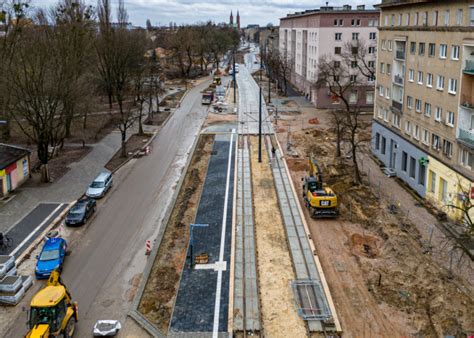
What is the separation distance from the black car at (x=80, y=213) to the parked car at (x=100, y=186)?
2758 mm

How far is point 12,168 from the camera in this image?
112ft

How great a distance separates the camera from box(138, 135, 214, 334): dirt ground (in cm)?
1953

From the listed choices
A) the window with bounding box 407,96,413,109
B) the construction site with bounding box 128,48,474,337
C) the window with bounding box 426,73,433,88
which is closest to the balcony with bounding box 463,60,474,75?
the window with bounding box 426,73,433,88

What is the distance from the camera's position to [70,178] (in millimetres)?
37156

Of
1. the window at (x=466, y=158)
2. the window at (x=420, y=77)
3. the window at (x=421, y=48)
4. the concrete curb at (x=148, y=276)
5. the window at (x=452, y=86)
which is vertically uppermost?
the window at (x=421, y=48)

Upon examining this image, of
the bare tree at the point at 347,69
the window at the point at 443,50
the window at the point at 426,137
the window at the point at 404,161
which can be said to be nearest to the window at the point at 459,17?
the window at the point at 443,50

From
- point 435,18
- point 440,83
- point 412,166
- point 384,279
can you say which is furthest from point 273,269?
point 435,18

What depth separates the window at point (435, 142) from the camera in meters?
30.9

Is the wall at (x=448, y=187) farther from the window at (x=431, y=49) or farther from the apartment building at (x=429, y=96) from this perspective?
the window at (x=431, y=49)

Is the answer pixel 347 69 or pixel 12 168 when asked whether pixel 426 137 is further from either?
pixel 347 69

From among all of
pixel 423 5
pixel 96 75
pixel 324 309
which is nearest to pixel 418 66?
pixel 423 5

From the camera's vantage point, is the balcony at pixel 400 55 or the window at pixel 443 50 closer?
the window at pixel 443 50

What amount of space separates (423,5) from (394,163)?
1135 cm

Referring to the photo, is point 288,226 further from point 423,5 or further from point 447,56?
point 423,5
